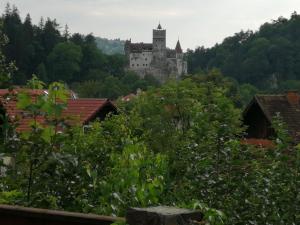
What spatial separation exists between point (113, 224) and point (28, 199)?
1.68 m

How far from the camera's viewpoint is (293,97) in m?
25.9

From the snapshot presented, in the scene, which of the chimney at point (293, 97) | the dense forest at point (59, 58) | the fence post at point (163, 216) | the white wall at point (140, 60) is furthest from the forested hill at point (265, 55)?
the fence post at point (163, 216)

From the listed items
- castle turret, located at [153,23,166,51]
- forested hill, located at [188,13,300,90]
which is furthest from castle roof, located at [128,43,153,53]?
forested hill, located at [188,13,300,90]

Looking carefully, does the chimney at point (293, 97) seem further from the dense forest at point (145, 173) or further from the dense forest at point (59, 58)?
the dense forest at point (59, 58)

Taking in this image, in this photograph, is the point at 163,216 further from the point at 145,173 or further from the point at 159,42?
the point at 159,42

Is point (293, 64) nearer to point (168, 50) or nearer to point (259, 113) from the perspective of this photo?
point (168, 50)

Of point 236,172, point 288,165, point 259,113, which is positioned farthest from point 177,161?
point 259,113

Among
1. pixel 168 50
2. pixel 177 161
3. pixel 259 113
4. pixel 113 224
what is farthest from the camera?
pixel 168 50

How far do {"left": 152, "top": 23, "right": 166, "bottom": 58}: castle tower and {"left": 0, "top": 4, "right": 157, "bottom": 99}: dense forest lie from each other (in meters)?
28.0

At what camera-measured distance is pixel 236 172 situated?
605cm

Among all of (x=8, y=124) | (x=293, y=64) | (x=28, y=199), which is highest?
(x=293, y=64)

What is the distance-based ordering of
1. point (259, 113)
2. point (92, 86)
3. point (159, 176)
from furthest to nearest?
point (92, 86), point (259, 113), point (159, 176)

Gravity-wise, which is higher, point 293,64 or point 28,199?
point 293,64

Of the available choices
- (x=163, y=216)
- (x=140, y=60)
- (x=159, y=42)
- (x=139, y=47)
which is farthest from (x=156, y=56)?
(x=163, y=216)
